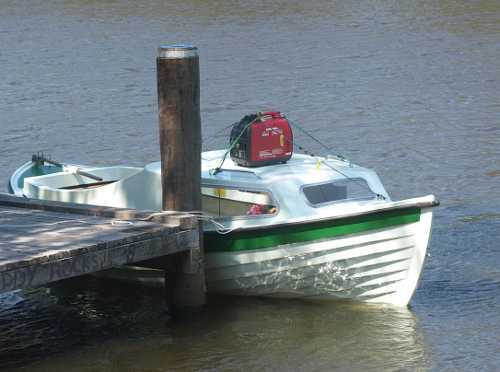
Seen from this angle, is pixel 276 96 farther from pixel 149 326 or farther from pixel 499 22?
pixel 149 326

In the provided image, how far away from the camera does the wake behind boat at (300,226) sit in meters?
14.2

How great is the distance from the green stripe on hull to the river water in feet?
2.73

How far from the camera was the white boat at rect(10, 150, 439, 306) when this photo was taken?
1416cm

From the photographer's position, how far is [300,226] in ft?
46.7

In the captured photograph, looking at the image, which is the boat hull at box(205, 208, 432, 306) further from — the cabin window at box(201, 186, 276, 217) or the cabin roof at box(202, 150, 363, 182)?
the cabin roof at box(202, 150, 363, 182)

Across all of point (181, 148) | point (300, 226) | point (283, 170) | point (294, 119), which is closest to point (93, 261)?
point (181, 148)

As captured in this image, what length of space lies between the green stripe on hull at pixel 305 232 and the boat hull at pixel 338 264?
0.04 feet

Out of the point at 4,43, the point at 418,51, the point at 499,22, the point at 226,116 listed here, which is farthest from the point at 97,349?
the point at 499,22

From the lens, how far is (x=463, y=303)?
14.7m

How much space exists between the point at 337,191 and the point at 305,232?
3.12 feet

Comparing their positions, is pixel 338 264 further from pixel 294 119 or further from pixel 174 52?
pixel 294 119

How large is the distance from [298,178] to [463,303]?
2435mm

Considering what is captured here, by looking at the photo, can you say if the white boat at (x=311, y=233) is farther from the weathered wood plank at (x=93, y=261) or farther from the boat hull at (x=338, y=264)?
the weathered wood plank at (x=93, y=261)

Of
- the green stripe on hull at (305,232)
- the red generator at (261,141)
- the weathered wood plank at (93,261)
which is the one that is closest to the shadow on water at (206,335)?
the green stripe on hull at (305,232)
